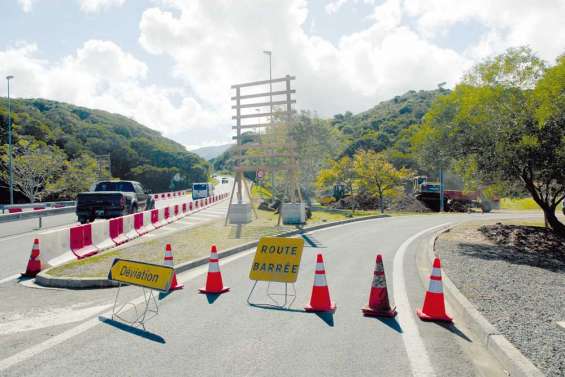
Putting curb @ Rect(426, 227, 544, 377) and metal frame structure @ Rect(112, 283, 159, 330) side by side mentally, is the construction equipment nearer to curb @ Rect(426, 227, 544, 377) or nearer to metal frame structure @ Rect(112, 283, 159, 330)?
curb @ Rect(426, 227, 544, 377)

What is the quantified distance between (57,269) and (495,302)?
312 inches

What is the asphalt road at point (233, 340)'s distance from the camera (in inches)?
158

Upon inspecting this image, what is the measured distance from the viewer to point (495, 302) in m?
6.18

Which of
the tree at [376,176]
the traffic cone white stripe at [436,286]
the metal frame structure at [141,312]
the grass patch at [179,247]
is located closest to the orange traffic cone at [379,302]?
the traffic cone white stripe at [436,286]

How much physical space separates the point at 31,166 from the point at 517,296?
152 feet

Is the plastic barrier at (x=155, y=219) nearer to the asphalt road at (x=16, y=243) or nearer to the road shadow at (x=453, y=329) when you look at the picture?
the asphalt road at (x=16, y=243)

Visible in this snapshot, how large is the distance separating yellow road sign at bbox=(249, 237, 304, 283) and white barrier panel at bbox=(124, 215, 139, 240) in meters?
8.11

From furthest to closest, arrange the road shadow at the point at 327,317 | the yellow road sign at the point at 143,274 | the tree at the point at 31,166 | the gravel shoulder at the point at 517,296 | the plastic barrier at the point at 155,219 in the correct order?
the tree at the point at 31,166, the plastic barrier at the point at 155,219, the yellow road sign at the point at 143,274, the road shadow at the point at 327,317, the gravel shoulder at the point at 517,296

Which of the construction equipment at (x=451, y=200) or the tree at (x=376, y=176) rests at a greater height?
the tree at (x=376, y=176)

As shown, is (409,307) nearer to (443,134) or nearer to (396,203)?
(443,134)

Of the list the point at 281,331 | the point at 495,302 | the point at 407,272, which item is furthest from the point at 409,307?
the point at 407,272

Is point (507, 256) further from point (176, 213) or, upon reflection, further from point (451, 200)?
point (451, 200)

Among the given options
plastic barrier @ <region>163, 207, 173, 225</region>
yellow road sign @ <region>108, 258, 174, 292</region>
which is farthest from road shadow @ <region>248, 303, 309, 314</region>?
plastic barrier @ <region>163, 207, 173, 225</region>

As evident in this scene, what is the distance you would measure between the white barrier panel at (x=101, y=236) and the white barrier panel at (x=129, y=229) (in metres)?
1.34
